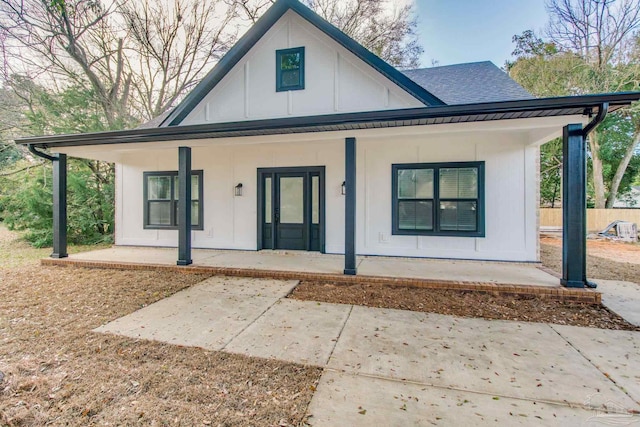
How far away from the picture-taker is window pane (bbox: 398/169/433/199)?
663 centimetres

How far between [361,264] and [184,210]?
12.4 ft

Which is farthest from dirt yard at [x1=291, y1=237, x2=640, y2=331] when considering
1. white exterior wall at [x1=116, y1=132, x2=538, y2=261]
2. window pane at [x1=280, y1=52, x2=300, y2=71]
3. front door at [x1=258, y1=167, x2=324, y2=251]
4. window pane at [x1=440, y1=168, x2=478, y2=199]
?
window pane at [x1=280, y1=52, x2=300, y2=71]

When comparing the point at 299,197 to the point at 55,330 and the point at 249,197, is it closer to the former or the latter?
the point at 249,197

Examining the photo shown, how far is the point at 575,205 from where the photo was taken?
4.52 meters

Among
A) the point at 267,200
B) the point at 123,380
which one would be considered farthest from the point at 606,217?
the point at 123,380

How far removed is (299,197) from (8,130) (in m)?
12.9

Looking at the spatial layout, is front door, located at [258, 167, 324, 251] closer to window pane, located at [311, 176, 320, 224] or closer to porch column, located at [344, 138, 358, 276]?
window pane, located at [311, 176, 320, 224]

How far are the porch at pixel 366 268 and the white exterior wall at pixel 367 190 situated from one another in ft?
1.10

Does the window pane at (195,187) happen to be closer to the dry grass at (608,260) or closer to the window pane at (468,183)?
the window pane at (468,183)

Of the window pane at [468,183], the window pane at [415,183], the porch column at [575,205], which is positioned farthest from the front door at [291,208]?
the porch column at [575,205]

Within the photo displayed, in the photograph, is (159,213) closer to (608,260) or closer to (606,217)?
(608,260)

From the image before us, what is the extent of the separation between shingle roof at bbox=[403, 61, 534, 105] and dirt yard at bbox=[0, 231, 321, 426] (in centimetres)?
637

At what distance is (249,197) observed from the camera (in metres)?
7.65

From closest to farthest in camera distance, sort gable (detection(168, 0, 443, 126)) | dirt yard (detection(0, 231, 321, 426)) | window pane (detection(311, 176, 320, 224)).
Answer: dirt yard (detection(0, 231, 321, 426)) < gable (detection(168, 0, 443, 126)) < window pane (detection(311, 176, 320, 224))
